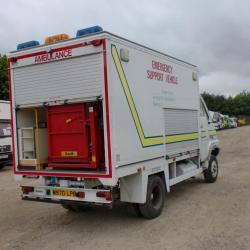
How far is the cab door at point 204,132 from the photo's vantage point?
987 cm

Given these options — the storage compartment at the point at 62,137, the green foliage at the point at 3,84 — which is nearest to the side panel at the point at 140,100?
the storage compartment at the point at 62,137

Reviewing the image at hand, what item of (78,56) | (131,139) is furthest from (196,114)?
(78,56)

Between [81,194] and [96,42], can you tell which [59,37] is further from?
[81,194]

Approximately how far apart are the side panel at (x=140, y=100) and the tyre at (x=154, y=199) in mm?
485

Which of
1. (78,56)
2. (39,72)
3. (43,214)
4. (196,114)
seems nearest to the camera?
(78,56)

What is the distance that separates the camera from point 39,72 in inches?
267

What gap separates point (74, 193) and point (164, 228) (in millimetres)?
1647

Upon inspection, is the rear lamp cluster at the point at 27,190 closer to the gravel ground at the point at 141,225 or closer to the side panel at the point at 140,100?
the gravel ground at the point at 141,225

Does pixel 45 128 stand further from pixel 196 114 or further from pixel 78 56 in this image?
pixel 196 114

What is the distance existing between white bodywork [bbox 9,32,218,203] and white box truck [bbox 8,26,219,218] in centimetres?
2

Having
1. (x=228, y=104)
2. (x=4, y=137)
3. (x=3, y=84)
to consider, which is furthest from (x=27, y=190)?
(x=228, y=104)

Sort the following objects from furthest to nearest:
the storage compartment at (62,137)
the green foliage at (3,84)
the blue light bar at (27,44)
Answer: the green foliage at (3,84) < the blue light bar at (27,44) < the storage compartment at (62,137)

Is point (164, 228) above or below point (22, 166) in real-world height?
below

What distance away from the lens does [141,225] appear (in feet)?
21.8
